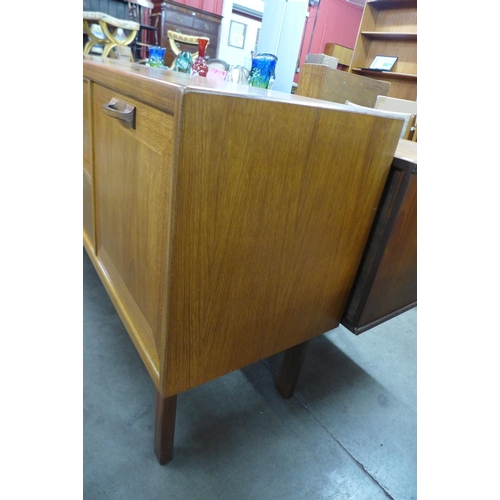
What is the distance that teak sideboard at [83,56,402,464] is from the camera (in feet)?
1.47

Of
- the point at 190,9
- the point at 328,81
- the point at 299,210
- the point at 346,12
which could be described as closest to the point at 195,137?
the point at 299,210

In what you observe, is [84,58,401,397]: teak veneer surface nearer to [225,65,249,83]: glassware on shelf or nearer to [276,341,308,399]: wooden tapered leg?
[276,341,308,399]: wooden tapered leg

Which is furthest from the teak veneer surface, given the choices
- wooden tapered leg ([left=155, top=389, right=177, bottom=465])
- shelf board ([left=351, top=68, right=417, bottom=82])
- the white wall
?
the white wall

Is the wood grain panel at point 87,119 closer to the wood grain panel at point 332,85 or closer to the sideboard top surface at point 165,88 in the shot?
the sideboard top surface at point 165,88

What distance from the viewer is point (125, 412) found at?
2.87 feet

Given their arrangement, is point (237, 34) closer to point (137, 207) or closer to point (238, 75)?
point (238, 75)

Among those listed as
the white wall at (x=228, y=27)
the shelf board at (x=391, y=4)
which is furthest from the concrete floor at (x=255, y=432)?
the white wall at (x=228, y=27)

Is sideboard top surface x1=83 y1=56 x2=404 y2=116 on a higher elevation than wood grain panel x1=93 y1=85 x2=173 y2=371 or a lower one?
higher

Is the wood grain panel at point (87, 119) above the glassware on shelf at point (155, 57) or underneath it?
underneath

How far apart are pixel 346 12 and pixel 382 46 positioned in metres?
2.80

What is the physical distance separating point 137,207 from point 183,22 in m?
4.08

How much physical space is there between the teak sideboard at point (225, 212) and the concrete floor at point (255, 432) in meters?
0.09

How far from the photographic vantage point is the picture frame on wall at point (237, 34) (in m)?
4.95
